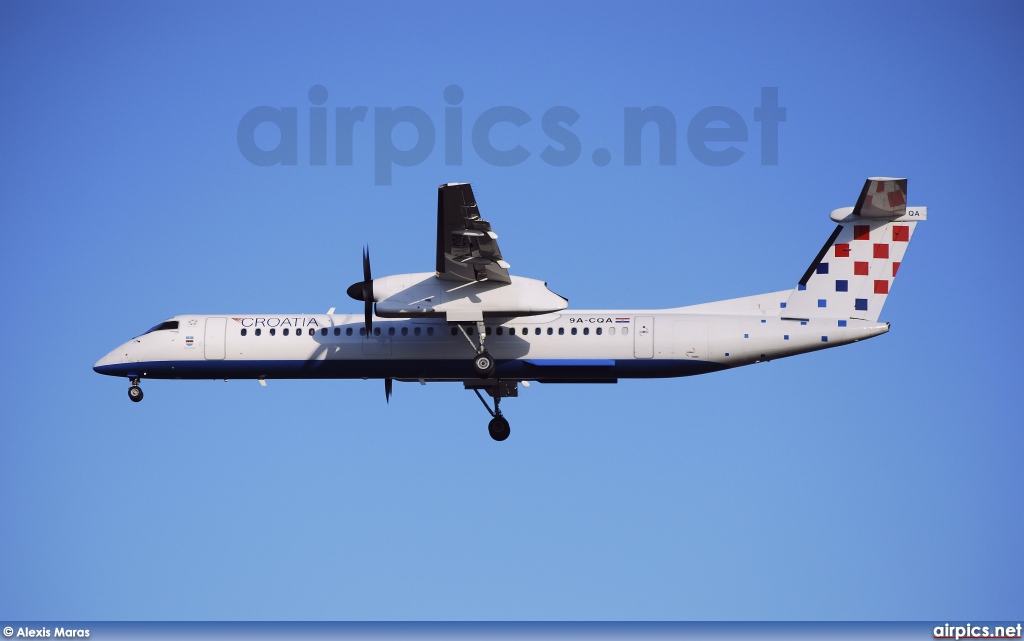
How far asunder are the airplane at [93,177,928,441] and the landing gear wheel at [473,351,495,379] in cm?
4

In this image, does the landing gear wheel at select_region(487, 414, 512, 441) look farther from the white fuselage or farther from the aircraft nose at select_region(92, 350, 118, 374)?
the aircraft nose at select_region(92, 350, 118, 374)

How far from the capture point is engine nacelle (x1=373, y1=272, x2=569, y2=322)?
36.9 m

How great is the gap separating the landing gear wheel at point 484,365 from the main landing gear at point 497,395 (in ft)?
5.04

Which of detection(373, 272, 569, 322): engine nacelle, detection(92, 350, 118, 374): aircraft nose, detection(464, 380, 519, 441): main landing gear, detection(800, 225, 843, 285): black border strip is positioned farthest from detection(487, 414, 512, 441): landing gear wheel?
detection(92, 350, 118, 374): aircraft nose

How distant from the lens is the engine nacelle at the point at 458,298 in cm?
3688

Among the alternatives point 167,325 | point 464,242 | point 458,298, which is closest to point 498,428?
point 458,298

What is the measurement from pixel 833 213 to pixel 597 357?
7.20 meters

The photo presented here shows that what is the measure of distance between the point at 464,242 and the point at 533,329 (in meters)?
3.89

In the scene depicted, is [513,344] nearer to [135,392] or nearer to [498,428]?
[498,428]

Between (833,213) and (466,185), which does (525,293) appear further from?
(833,213)

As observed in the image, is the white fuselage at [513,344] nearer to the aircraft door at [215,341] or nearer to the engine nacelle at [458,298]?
the aircraft door at [215,341]

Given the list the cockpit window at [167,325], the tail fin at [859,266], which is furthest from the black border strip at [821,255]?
the cockpit window at [167,325]

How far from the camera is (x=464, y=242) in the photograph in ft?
117

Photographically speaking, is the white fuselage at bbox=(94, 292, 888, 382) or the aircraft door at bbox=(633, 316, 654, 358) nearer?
the white fuselage at bbox=(94, 292, 888, 382)
